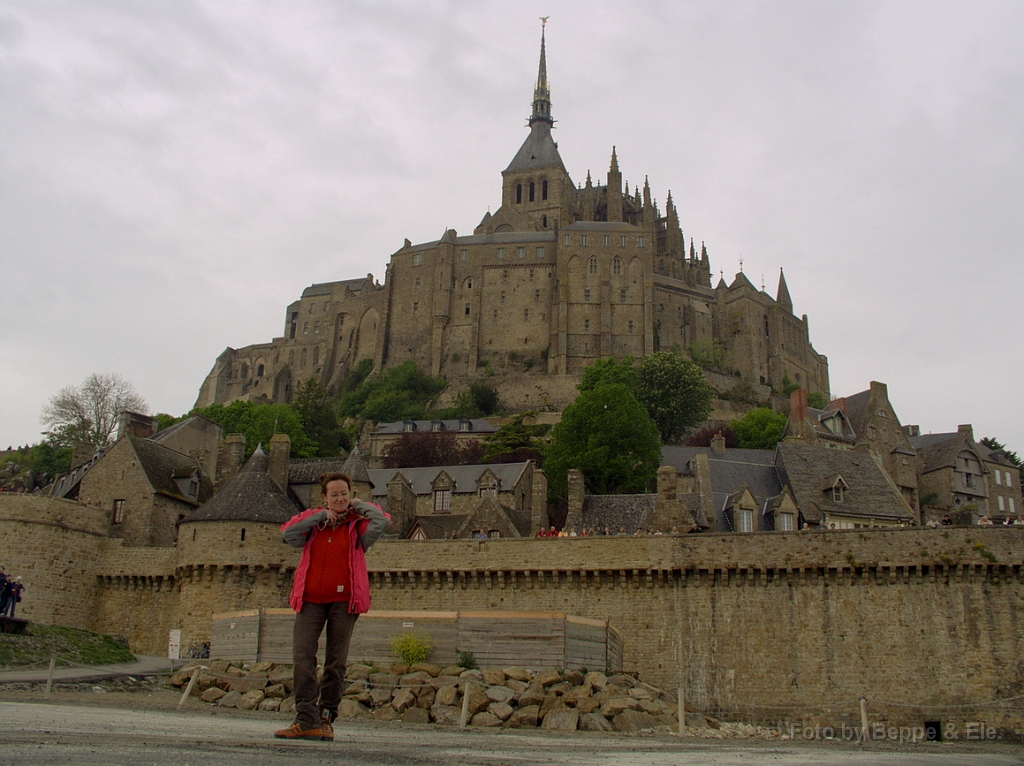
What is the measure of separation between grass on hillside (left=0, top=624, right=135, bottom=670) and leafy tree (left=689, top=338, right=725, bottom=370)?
84907 mm

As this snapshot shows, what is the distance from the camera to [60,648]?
1312 inches

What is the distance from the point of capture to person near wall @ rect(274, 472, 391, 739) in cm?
1126

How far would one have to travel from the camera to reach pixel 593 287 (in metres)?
113

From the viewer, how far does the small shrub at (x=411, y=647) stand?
29.4 metres

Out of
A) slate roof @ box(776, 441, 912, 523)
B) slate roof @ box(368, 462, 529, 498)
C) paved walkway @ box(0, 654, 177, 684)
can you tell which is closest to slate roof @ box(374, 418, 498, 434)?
slate roof @ box(368, 462, 529, 498)

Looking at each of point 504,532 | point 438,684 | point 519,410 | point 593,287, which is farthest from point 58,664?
point 593,287

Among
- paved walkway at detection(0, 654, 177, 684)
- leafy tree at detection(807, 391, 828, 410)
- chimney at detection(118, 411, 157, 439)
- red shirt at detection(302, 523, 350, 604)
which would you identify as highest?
leafy tree at detection(807, 391, 828, 410)

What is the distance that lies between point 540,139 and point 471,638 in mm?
123881

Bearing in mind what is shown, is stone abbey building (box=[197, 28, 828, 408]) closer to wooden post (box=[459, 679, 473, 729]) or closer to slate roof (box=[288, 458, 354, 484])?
slate roof (box=[288, 458, 354, 484])

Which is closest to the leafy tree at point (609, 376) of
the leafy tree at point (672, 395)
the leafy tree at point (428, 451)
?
the leafy tree at point (672, 395)

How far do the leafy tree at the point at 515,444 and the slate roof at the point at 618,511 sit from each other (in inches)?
908

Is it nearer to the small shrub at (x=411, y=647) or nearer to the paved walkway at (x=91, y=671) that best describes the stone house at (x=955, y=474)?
the small shrub at (x=411, y=647)

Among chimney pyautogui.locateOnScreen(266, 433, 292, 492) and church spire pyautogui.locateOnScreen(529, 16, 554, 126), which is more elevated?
church spire pyautogui.locateOnScreen(529, 16, 554, 126)

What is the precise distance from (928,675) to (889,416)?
39749 millimetres
